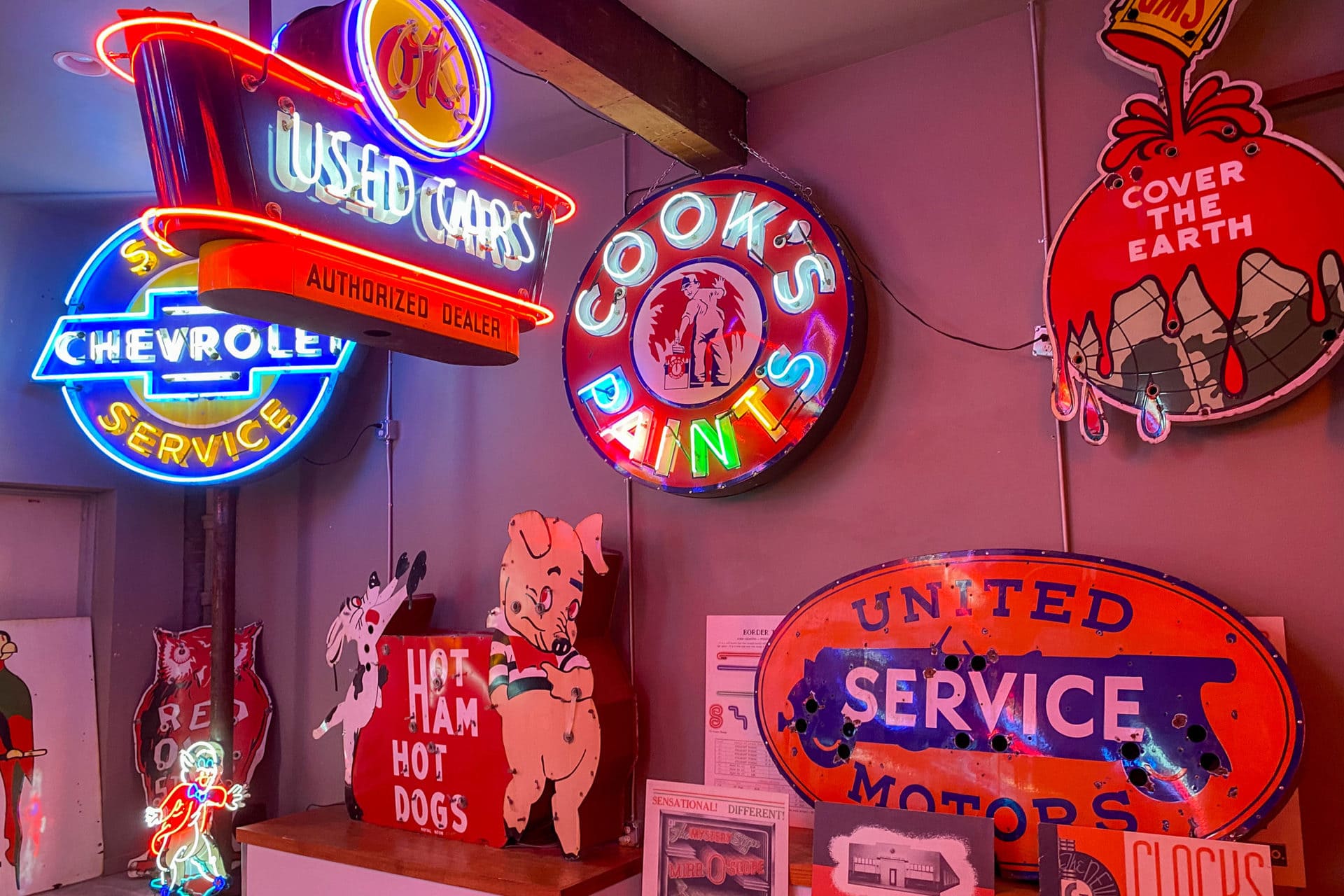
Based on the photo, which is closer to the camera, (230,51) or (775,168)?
(230,51)

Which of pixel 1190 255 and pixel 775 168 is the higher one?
pixel 775 168

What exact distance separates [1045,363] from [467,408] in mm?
2277

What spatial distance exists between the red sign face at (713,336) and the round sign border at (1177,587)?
444 millimetres

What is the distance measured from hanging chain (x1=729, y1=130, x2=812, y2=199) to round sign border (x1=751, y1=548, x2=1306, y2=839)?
127 cm

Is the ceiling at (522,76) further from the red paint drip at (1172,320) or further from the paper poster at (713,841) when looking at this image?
the paper poster at (713,841)

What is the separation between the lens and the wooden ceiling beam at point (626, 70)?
2.42 m

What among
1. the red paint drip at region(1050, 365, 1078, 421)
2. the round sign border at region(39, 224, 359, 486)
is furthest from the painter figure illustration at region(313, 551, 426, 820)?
the red paint drip at region(1050, 365, 1078, 421)

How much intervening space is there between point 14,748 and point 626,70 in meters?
3.68

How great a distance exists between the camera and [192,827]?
366 centimetres

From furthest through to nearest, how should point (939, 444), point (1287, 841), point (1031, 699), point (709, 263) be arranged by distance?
point (709, 263), point (939, 444), point (1031, 699), point (1287, 841)

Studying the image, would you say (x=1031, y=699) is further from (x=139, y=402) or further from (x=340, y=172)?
(x=139, y=402)

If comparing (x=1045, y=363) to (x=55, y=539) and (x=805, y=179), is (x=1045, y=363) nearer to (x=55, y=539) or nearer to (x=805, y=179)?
(x=805, y=179)

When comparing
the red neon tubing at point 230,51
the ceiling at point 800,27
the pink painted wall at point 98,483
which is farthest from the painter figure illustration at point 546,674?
the pink painted wall at point 98,483

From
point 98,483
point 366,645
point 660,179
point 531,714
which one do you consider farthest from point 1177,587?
point 98,483
